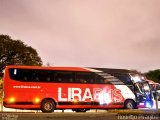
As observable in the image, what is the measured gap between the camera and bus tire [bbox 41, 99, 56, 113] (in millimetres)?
25180

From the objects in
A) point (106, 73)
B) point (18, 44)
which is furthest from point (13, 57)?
point (106, 73)

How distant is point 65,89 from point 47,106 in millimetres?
1758

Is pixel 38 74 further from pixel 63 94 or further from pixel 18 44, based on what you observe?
pixel 18 44

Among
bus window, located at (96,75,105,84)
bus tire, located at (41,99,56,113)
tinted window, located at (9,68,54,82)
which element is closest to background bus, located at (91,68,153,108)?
bus window, located at (96,75,105,84)

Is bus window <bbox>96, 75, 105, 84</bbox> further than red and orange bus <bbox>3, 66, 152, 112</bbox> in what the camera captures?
Yes

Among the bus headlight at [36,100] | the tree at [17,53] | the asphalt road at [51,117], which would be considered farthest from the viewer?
the tree at [17,53]

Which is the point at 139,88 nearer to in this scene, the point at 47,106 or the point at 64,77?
the point at 64,77

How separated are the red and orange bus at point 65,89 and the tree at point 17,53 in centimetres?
3168

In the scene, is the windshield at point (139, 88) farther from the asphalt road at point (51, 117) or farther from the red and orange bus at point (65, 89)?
the asphalt road at point (51, 117)

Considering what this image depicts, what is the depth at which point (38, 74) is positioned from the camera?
2528cm

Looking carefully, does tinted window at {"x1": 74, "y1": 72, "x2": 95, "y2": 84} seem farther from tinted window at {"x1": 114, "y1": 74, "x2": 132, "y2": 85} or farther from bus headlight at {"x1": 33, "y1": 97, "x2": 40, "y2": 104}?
bus headlight at {"x1": 33, "y1": 97, "x2": 40, "y2": 104}

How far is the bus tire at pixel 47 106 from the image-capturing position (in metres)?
25.2

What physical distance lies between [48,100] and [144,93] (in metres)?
7.88

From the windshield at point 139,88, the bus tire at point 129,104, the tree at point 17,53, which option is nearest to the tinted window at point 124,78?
the windshield at point 139,88
